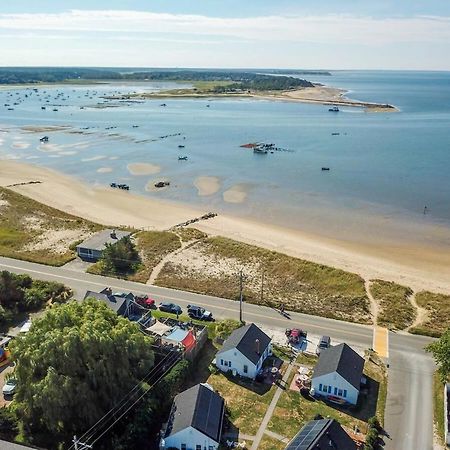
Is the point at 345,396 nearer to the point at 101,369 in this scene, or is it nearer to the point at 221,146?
the point at 101,369

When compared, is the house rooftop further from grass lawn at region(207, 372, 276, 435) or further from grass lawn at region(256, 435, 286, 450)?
grass lawn at region(256, 435, 286, 450)

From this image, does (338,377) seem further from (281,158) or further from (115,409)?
(281,158)

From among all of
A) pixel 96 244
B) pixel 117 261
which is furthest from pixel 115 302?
pixel 96 244

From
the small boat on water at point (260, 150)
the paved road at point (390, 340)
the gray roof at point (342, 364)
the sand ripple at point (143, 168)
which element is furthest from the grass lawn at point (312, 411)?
the small boat on water at point (260, 150)

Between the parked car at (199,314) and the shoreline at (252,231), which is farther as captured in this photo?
the shoreline at (252,231)

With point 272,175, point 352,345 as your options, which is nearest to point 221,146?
point 272,175

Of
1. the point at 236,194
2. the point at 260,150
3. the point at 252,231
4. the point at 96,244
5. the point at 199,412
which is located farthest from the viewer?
the point at 260,150

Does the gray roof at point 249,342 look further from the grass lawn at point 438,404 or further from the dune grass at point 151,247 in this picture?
the dune grass at point 151,247
